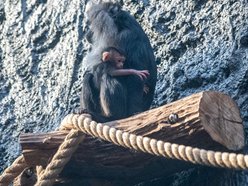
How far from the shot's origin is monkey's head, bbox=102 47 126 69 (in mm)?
4750

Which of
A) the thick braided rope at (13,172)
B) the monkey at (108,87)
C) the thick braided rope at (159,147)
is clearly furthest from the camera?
the monkey at (108,87)

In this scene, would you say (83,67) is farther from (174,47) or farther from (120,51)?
(120,51)

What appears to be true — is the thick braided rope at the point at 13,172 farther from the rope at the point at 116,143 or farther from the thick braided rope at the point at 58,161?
the thick braided rope at the point at 58,161

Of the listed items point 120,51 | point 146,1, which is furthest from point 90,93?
point 146,1

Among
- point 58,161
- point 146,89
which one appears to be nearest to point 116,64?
point 146,89

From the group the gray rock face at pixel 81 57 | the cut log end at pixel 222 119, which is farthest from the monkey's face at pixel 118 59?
the cut log end at pixel 222 119

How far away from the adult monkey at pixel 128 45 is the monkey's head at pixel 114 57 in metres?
0.06

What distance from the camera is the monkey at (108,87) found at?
463cm

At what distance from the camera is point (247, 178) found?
4656mm

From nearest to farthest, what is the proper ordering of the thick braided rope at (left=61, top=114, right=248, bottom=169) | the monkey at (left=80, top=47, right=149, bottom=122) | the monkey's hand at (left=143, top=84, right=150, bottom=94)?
the thick braided rope at (left=61, top=114, right=248, bottom=169) → the monkey at (left=80, top=47, right=149, bottom=122) → the monkey's hand at (left=143, top=84, right=150, bottom=94)

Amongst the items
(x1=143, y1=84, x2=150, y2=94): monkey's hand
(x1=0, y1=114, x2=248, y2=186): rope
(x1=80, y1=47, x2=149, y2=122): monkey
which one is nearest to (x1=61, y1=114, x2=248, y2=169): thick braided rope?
(x1=0, y1=114, x2=248, y2=186): rope

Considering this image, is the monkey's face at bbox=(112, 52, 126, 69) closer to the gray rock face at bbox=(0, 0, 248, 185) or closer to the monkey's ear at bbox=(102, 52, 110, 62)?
the monkey's ear at bbox=(102, 52, 110, 62)

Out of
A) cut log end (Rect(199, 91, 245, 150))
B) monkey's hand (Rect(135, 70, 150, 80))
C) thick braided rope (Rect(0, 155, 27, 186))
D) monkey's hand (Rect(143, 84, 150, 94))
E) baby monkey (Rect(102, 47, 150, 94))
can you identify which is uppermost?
baby monkey (Rect(102, 47, 150, 94))

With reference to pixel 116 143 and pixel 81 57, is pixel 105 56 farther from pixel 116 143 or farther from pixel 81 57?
pixel 81 57
